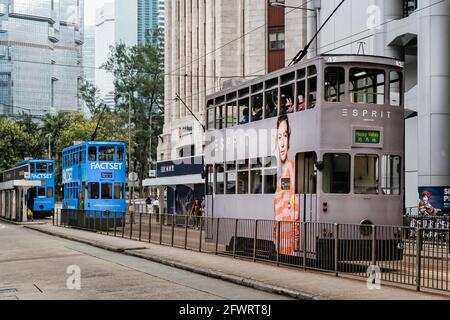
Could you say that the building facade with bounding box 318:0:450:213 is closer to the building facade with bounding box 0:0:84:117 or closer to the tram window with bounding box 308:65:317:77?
the tram window with bounding box 308:65:317:77

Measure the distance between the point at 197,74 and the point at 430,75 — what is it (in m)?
30.2

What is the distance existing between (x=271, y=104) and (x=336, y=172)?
10.5 ft

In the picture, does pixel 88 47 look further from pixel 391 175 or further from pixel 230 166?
pixel 391 175

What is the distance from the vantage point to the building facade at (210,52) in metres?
48.1

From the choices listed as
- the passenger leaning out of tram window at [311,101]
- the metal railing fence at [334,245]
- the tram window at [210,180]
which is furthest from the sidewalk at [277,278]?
the passenger leaning out of tram window at [311,101]

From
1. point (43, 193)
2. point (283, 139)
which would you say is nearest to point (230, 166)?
point (283, 139)

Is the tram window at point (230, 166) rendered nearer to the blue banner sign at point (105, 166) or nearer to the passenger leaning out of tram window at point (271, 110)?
the passenger leaning out of tram window at point (271, 110)

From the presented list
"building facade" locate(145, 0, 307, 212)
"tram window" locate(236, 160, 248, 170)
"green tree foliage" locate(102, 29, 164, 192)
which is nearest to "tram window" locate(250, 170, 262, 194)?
"tram window" locate(236, 160, 248, 170)

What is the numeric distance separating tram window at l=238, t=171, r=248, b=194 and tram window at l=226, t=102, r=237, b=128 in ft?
5.36

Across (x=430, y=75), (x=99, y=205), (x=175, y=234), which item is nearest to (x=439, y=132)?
(x=430, y=75)
